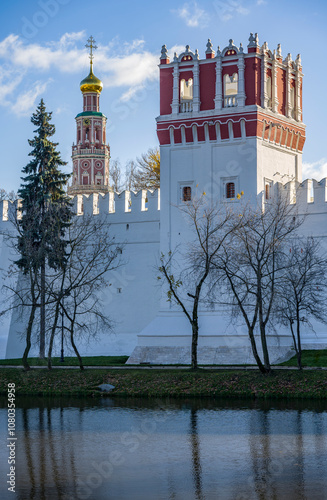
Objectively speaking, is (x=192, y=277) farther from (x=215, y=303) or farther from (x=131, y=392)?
(x=131, y=392)

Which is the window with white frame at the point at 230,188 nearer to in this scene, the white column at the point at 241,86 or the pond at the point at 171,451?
the white column at the point at 241,86

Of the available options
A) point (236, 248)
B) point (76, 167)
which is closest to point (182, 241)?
point (236, 248)

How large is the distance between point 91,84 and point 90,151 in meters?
5.42

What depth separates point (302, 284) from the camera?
74.3 feet

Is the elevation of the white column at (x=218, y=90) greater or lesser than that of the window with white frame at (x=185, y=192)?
greater

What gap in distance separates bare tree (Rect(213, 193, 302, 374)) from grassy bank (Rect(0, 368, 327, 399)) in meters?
0.66

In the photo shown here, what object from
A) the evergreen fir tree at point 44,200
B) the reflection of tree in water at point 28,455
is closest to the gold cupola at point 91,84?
the evergreen fir tree at point 44,200

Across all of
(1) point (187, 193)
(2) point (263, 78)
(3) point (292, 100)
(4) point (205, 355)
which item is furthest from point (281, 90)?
(4) point (205, 355)

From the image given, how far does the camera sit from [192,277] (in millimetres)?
26219

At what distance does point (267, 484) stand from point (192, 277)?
1527 centimetres

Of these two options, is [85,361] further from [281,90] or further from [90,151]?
[90,151]

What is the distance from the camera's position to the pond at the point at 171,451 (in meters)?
10.9

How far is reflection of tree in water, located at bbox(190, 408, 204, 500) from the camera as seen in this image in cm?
1093

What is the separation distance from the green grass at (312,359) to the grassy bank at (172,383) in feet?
6.13
